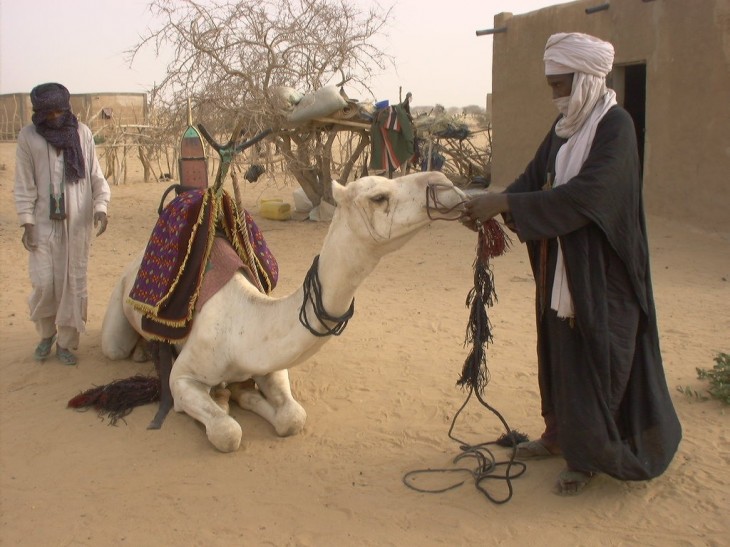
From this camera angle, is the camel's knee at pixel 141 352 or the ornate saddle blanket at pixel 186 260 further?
the camel's knee at pixel 141 352

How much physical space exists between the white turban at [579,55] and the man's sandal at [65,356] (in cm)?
397

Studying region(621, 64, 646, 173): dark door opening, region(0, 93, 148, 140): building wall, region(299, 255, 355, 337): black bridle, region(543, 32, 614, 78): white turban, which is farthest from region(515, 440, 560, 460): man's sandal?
region(0, 93, 148, 140): building wall

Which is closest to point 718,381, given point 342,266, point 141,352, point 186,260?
point 342,266

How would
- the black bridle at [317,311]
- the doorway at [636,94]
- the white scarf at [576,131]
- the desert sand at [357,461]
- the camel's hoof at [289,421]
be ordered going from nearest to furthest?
1. the white scarf at [576,131]
2. the desert sand at [357,461]
3. the black bridle at [317,311]
4. the camel's hoof at [289,421]
5. the doorway at [636,94]

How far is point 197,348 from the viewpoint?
166 inches

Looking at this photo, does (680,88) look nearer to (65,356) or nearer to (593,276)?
(593,276)

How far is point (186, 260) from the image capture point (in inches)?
172

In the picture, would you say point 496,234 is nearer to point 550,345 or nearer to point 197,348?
point 550,345

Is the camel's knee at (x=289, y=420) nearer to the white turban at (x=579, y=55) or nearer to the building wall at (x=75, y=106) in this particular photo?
the white turban at (x=579, y=55)

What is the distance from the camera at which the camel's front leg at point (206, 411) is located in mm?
3980

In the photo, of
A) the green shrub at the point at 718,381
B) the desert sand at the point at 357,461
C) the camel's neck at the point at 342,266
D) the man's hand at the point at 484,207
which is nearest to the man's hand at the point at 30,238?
the desert sand at the point at 357,461

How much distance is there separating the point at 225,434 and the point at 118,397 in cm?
110

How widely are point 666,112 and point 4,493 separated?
902 cm

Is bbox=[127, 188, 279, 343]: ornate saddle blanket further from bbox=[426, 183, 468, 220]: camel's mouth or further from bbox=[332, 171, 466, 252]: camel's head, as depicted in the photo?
bbox=[426, 183, 468, 220]: camel's mouth
